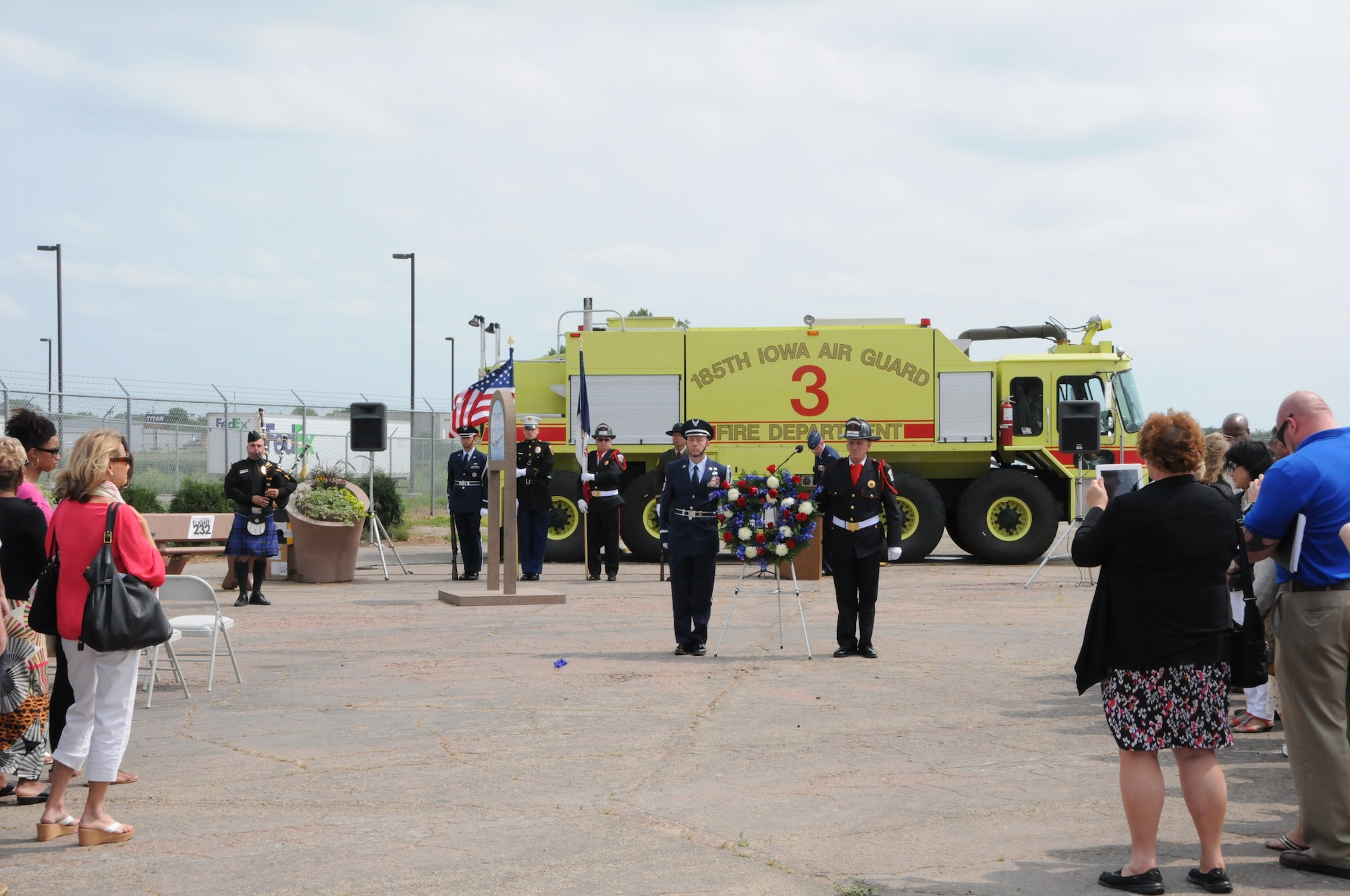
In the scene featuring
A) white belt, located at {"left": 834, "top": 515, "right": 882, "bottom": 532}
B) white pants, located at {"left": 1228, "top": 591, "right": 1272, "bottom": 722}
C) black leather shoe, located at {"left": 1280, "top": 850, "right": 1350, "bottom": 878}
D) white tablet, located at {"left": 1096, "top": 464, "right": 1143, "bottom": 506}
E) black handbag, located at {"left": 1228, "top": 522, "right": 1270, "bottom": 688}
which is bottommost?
black leather shoe, located at {"left": 1280, "top": 850, "right": 1350, "bottom": 878}

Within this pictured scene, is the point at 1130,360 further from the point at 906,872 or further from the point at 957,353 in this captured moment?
the point at 906,872

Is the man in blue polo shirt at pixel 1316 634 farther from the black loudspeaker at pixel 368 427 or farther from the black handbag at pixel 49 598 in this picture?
the black loudspeaker at pixel 368 427

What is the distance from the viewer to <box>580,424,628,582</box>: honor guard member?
55.7 ft

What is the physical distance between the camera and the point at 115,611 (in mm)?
5348

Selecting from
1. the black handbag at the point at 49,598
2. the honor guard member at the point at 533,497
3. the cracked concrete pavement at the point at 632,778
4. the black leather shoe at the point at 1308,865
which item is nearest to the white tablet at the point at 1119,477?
the cracked concrete pavement at the point at 632,778

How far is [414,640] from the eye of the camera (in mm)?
11445

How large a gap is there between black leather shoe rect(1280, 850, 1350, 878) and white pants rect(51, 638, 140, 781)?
184 inches

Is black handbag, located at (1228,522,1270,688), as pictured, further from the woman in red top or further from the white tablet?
the white tablet

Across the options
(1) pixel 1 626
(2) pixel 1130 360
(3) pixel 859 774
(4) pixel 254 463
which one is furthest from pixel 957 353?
(1) pixel 1 626

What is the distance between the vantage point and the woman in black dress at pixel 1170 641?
4719 mm

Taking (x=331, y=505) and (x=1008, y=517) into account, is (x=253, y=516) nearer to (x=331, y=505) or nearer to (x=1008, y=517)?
(x=331, y=505)

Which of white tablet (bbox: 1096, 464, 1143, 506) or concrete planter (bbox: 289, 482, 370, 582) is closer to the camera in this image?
white tablet (bbox: 1096, 464, 1143, 506)

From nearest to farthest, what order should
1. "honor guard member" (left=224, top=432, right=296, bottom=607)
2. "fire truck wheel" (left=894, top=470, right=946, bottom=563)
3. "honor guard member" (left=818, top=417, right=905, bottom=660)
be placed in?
"honor guard member" (left=818, top=417, right=905, bottom=660) → "honor guard member" (left=224, top=432, right=296, bottom=607) → "fire truck wheel" (left=894, top=470, right=946, bottom=563)

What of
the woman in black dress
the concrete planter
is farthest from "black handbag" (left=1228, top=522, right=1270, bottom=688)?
the concrete planter
